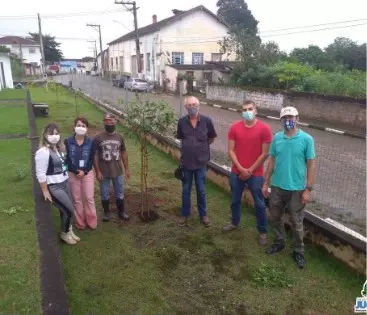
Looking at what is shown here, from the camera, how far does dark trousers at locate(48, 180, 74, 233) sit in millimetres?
4137

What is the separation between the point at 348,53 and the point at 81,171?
3967cm

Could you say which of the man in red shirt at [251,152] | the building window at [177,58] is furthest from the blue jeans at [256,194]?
the building window at [177,58]

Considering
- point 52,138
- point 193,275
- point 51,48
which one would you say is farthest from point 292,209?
point 51,48

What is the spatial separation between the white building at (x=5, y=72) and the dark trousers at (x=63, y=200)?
3244 cm

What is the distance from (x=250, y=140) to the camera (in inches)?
168

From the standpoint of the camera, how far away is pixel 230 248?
4.43 meters

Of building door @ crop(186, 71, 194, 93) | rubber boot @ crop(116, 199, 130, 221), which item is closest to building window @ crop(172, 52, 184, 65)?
building door @ crop(186, 71, 194, 93)

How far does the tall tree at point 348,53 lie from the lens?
36125 mm

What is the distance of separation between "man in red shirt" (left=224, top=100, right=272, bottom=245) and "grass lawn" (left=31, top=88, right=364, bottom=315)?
0.59 m

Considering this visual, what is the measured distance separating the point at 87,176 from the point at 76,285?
146 cm

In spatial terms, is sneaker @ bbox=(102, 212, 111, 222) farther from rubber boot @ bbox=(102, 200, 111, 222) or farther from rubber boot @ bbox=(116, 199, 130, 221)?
rubber boot @ bbox=(116, 199, 130, 221)

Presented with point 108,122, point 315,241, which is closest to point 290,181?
point 315,241

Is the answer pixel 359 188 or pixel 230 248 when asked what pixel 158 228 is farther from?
pixel 359 188

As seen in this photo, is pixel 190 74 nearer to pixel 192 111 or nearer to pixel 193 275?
pixel 192 111
